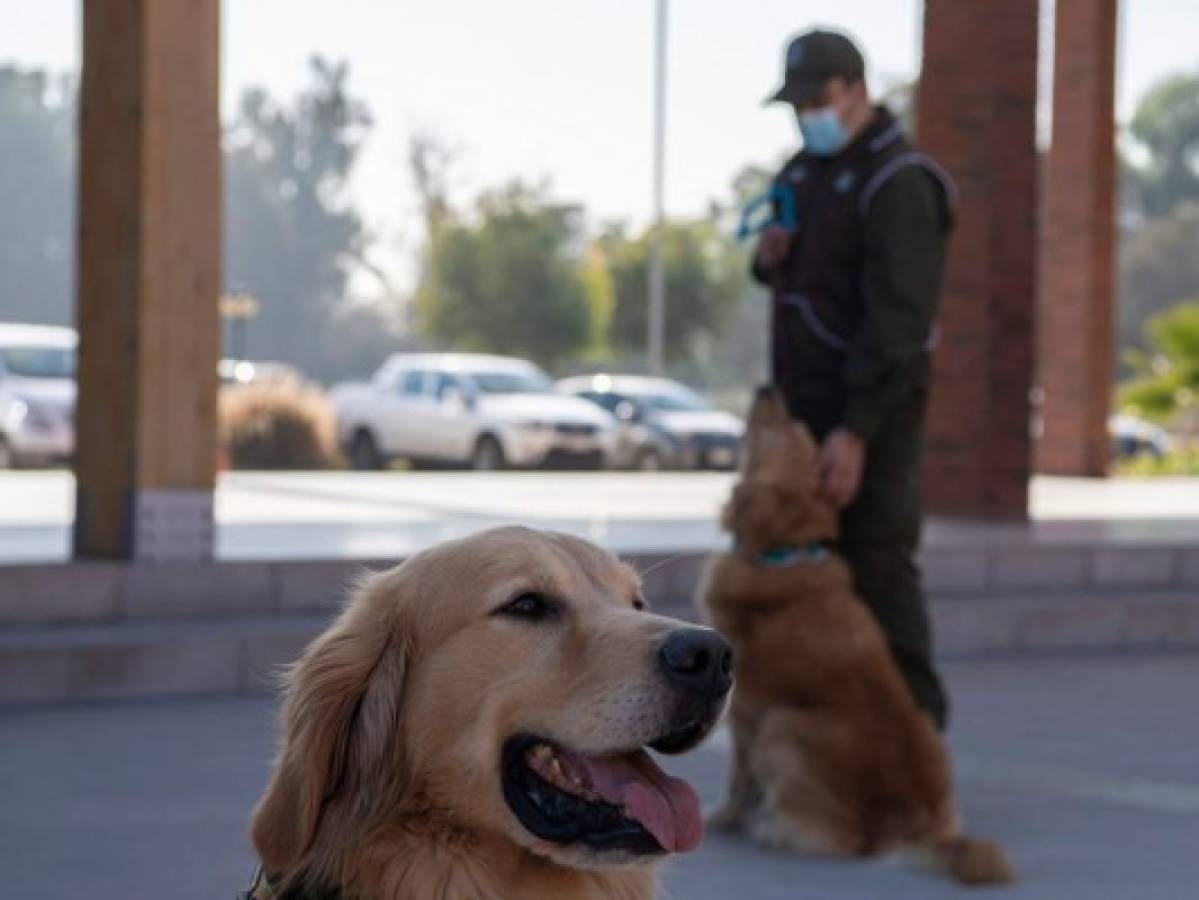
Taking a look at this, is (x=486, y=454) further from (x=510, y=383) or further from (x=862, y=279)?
(x=862, y=279)

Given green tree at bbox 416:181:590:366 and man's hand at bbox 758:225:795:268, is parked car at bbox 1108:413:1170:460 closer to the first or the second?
green tree at bbox 416:181:590:366

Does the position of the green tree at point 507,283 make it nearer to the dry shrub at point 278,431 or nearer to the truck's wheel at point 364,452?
the truck's wheel at point 364,452

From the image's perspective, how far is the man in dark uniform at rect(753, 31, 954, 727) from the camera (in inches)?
233

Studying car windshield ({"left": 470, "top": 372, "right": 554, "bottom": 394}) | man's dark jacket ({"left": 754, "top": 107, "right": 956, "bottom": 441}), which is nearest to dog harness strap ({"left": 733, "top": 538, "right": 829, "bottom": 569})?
man's dark jacket ({"left": 754, "top": 107, "right": 956, "bottom": 441})

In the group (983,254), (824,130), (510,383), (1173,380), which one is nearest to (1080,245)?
(1173,380)

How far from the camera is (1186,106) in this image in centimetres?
9394

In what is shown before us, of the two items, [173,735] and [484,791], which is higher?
[484,791]

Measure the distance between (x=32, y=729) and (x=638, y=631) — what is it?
475 centimetres

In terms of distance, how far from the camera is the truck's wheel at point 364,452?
97.5 ft

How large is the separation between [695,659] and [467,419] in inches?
996

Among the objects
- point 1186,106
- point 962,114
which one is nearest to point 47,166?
point 1186,106

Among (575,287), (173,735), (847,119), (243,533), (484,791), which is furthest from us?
(575,287)

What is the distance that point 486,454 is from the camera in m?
28.4

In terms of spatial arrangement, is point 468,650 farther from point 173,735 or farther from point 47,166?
point 47,166
